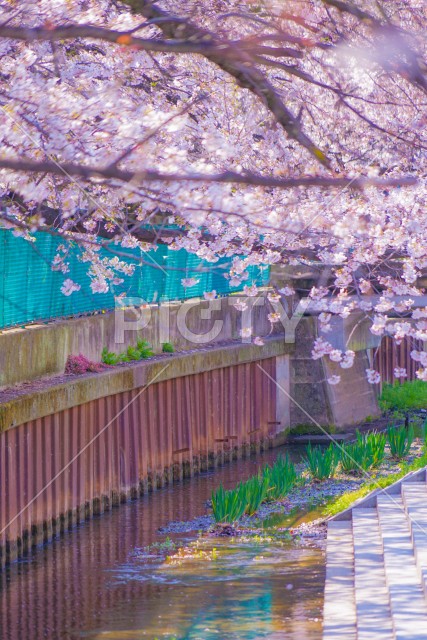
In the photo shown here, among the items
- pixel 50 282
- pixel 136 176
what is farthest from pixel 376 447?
pixel 136 176

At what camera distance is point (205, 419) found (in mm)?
21391

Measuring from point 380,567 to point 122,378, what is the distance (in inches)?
256

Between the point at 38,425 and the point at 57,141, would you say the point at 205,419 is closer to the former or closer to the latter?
the point at 38,425

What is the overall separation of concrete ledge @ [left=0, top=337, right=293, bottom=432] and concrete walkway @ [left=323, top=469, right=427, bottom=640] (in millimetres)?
4080

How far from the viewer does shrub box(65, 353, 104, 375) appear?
54.5 ft

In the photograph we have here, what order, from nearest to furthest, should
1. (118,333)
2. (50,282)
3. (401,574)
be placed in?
(401,574) → (50,282) → (118,333)

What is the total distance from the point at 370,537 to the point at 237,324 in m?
10.6

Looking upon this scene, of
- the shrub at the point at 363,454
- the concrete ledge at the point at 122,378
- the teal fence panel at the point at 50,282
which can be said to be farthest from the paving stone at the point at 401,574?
the concrete ledge at the point at 122,378

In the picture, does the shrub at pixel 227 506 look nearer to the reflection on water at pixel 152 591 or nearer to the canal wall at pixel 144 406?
the reflection on water at pixel 152 591

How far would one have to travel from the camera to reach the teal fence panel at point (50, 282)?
49.4 ft

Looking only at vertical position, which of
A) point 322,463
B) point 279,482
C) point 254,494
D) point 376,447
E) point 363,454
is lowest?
point 254,494

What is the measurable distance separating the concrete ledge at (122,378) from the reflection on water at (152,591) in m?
1.87

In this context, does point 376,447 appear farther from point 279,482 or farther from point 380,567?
point 380,567

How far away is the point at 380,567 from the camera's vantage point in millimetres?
12336
